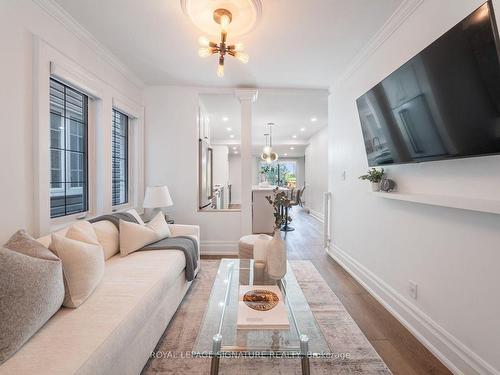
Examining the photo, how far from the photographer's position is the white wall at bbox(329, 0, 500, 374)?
1.39 meters

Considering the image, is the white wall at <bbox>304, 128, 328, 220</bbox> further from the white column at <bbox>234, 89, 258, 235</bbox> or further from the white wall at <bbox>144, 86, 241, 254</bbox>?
the white wall at <bbox>144, 86, 241, 254</bbox>

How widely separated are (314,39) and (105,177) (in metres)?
2.79

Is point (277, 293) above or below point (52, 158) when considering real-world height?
below

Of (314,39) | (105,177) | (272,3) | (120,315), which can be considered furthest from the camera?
(105,177)

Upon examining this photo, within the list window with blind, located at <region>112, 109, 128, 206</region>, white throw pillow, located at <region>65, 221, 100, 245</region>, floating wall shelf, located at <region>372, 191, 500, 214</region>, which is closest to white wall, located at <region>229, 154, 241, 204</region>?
window with blind, located at <region>112, 109, 128, 206</region>

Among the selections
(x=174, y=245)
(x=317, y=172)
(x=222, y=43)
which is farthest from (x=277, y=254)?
(x=317, y=172)

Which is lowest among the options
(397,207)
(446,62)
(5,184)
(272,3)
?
(397,207)

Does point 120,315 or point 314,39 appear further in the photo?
point 314,39

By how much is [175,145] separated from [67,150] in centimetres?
156

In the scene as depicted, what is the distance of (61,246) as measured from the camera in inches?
59.3

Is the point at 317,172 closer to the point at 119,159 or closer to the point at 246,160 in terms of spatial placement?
the point at 246,160

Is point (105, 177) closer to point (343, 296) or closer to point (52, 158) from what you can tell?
point (52, 158)

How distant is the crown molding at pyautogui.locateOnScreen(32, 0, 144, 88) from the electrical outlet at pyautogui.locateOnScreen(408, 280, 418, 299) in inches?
150

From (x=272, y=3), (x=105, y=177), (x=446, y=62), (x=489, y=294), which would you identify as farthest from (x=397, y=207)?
(x=105, y=177)
